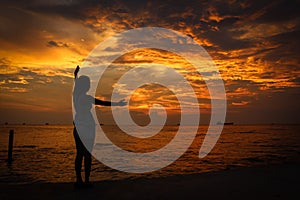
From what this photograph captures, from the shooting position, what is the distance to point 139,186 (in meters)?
6.41

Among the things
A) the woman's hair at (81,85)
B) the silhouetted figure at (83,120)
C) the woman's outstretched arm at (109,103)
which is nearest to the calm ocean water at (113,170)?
the silhouetted figure at (83,120)

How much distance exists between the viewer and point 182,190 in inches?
233

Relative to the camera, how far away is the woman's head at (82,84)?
617 cm

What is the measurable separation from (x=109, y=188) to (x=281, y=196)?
3.84 m

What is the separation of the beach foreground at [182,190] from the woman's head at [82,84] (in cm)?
238

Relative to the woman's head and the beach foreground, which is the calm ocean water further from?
the woman's head

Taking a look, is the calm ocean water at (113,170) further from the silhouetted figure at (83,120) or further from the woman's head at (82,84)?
the woman's head at (82,84)

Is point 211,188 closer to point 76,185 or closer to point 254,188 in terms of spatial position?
point 254,188

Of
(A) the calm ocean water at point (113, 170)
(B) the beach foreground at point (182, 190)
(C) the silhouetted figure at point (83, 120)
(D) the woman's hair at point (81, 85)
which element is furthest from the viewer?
(A) the calm ocean water at point (113, 170)

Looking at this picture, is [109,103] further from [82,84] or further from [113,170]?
[113,170]

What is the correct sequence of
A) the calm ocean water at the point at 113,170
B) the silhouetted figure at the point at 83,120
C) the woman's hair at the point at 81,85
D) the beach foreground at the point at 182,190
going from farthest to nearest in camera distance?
the calm ocean water at the point at 113,170
the woman's hair at the point at 81,85
the silhouetted figure at the point at 83,120
the beach foreground at the point at 182,190

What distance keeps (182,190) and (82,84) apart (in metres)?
3.46

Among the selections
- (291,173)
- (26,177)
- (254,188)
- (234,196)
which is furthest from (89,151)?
(26,177)

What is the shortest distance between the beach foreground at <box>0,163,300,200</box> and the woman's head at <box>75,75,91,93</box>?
238 cm
